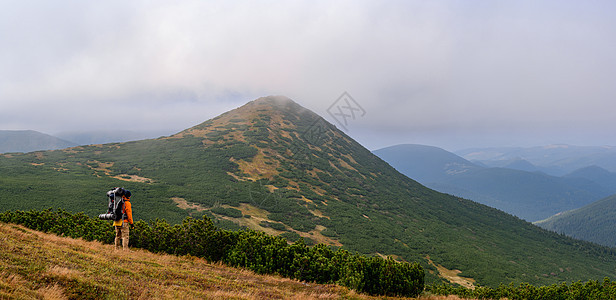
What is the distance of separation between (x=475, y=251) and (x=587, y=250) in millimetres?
62018

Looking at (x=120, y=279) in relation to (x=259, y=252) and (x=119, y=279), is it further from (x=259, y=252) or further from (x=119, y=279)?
(x=259, y=252)

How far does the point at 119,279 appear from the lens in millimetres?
9312

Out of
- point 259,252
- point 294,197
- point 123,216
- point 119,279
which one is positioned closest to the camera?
point 119,279

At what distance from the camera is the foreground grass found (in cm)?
759

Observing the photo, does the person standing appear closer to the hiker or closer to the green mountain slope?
the hiker

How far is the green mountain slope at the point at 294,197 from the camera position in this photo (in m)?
41.6

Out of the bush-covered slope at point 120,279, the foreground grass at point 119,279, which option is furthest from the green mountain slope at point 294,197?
the bush-covered slope at point 120,279

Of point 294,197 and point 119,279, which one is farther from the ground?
point 119,279

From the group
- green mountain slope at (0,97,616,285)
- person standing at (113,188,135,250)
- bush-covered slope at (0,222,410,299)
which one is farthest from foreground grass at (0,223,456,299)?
green mountain slope at (0,97,616,285)

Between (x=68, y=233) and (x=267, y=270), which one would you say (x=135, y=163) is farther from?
(x=267, y=270)

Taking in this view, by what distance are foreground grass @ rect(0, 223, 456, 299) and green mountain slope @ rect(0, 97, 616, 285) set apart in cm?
2426

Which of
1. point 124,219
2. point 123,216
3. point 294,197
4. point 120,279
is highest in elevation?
point 123,216

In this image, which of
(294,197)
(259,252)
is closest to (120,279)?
(259,252)

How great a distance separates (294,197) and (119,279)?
169 ft
